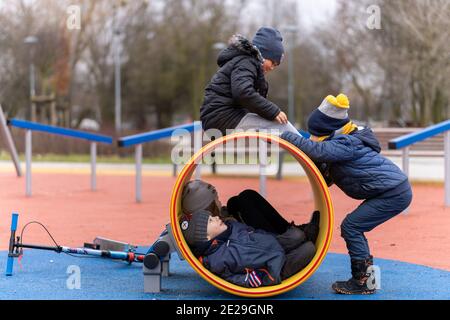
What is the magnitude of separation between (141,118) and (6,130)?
79.3 feet

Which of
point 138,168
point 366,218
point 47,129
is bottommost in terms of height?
point 366,218

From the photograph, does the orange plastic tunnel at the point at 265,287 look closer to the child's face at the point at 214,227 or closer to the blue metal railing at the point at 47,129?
the child's face at the point at 214,227

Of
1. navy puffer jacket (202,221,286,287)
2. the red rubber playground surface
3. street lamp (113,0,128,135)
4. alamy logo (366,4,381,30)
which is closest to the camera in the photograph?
navy puffer jacket (202,221,286,287)

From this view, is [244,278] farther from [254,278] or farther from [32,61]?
[32,61]

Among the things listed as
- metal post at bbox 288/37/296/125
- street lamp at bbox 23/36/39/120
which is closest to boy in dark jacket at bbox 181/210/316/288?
street lamp at bbox 23/36/39/120

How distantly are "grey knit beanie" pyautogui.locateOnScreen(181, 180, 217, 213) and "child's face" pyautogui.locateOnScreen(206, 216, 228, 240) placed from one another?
0.16 meters

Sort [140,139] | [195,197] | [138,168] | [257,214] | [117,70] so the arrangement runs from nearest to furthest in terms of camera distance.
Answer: [195,197], [257,214], [140,139], [138,168], [117,70]

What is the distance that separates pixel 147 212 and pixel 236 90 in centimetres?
427

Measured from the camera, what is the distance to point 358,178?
13.6 ft

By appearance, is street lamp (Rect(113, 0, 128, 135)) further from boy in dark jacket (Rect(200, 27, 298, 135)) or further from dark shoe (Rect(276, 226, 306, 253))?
dark shoe (Rect(276, 226, 306, 253))

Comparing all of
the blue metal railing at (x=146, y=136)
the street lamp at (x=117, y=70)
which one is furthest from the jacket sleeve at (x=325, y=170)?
the street lamp at (x=117, y=70)

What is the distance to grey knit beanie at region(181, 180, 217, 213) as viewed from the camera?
4445 mm

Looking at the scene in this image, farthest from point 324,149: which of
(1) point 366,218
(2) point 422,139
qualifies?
(2) point 422,139

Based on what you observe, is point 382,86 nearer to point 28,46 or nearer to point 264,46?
point 28,46
